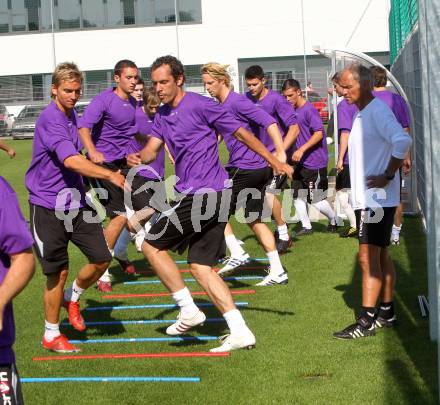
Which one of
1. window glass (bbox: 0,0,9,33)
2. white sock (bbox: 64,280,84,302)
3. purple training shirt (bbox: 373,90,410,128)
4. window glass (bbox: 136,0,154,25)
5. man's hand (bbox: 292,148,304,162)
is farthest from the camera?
window glass (bbox: 0,0,9,33)

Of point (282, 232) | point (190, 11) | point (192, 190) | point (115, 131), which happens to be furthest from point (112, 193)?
point (190, 11)

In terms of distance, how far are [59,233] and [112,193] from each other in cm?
284

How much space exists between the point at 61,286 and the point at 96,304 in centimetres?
176

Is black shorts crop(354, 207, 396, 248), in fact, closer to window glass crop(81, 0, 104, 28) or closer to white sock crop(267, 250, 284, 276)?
white sock crop(267, 250, 284, 276)

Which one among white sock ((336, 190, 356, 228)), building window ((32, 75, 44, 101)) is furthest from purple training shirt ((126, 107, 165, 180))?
building window ((32, 75, 44, 101))

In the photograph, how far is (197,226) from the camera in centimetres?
738

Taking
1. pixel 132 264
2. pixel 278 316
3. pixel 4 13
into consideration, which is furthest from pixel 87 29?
pixel 278 316

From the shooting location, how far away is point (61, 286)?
7.58 metres

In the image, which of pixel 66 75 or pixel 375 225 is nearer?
pixel 66 75

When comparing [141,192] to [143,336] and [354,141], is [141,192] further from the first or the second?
[354,141]

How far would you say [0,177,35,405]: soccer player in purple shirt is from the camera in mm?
4043

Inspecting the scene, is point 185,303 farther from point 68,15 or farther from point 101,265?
point 68,15

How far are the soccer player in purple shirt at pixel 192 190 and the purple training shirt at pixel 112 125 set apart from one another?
2.73 meters

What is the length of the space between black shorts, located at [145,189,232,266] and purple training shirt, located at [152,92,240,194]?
0.12 metres
